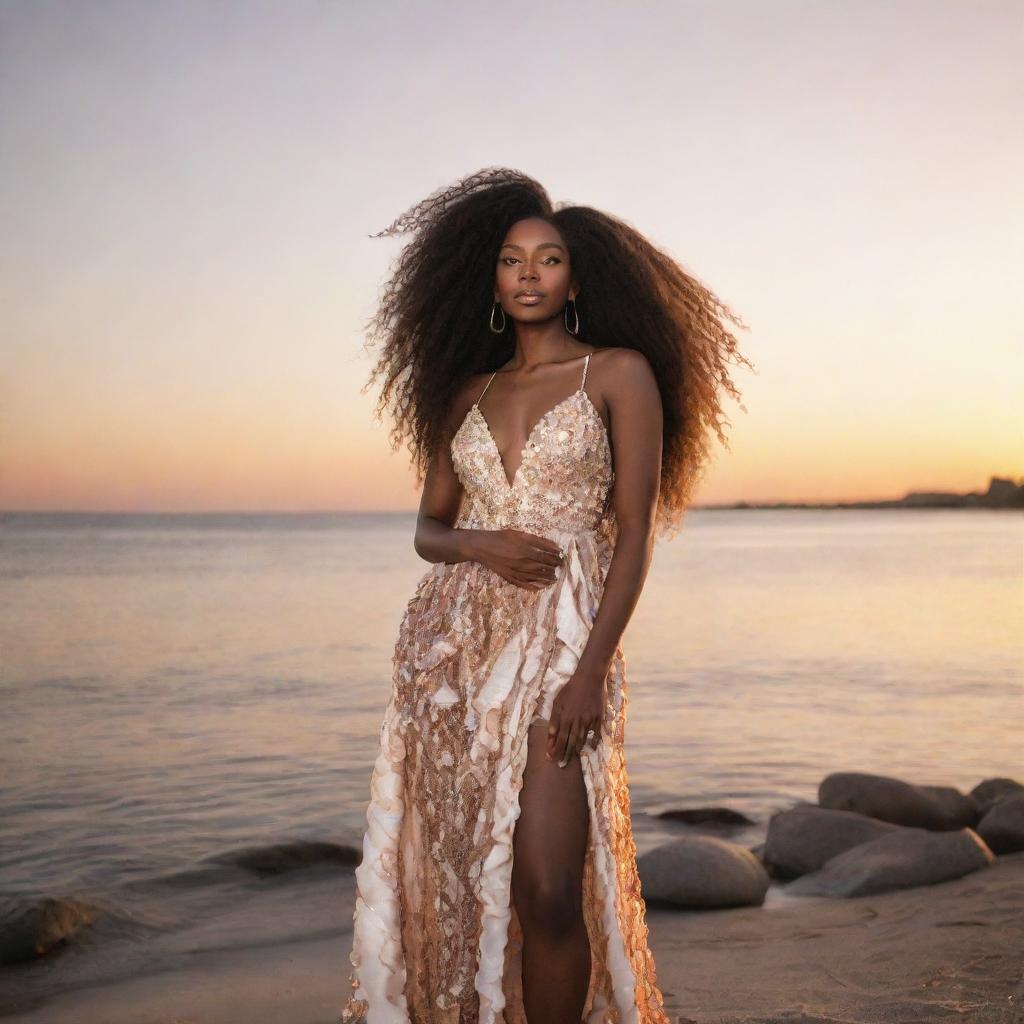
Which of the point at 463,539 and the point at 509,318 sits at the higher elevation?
the point at 509,318

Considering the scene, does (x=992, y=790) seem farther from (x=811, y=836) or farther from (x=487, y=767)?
(x=487, y=767)

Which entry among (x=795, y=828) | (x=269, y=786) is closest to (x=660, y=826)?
(x=795, y=828)

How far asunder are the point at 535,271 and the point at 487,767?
1353 mm

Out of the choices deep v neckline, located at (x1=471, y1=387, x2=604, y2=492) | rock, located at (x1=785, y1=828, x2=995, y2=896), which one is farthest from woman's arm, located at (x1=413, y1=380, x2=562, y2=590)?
rock, located at (x1=785, y1=828, x2=995, y2=896)

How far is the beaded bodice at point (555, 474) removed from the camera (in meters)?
3.29

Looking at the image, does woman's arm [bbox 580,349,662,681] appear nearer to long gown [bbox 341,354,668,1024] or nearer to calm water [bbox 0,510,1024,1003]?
long gown [bbox 341,354,668,1024]

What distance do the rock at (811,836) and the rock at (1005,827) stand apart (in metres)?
0.56

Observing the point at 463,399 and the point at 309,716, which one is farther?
the point at 309,716

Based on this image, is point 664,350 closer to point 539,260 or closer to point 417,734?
point 539,260

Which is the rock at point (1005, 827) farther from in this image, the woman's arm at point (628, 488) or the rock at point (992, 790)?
the woman's arm at point (628, 488)

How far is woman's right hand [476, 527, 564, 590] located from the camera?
10.7ft

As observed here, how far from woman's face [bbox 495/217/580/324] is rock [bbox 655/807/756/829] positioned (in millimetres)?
5159

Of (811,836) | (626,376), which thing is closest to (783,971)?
(811,836)

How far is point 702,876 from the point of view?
6020 millimetres
